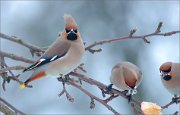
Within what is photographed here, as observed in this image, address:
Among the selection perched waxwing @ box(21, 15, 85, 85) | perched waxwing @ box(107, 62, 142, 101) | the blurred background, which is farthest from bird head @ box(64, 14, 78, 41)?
the blurred background

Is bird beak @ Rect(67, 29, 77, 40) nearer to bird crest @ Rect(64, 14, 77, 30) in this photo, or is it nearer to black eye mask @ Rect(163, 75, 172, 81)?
bird crest @ Rect(64, 14, 77, 30)

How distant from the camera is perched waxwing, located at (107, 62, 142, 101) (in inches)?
136

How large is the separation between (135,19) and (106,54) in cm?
101

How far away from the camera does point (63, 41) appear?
12.1 feet

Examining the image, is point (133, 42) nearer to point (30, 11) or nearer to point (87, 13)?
point (87, 13)

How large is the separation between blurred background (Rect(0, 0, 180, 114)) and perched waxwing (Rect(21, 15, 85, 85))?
6427mm

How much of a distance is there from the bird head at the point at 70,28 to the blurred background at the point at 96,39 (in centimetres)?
646

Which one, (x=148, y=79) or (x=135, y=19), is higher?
(x=135, y=19)

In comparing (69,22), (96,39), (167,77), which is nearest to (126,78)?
(69,22)

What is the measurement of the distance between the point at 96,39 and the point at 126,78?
26.8ft

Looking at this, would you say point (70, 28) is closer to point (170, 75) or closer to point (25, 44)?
point (25, 44)

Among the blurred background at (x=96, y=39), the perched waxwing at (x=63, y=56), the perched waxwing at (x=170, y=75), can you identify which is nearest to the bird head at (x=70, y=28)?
the perched waxwing at (x=63, y=56)

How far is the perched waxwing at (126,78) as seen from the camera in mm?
3467

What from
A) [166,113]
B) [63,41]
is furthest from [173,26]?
[63,41]
